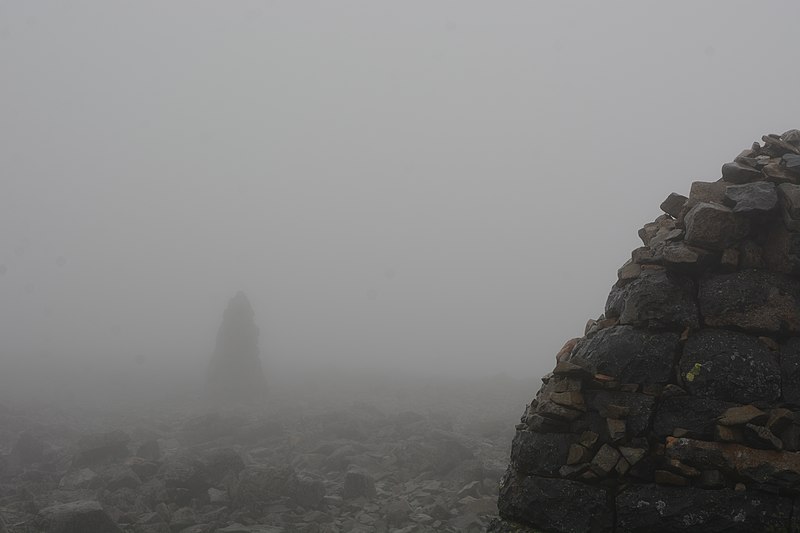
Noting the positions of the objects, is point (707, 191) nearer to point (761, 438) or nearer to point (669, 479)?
point (761, 438)

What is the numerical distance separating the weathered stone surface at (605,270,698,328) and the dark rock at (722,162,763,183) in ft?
9.57

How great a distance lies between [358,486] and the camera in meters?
21.6

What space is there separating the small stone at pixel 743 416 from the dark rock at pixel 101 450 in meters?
28.8

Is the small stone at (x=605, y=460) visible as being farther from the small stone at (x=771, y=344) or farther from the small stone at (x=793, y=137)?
the small stone at (x=793, y=137)

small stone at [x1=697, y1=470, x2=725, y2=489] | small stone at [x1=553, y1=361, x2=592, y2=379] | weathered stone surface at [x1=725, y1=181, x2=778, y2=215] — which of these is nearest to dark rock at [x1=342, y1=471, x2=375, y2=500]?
small stone at [x1=553, y1=361, x2=592, y2=379]

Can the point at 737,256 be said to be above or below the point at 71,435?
above

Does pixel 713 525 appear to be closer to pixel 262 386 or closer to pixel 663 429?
pixel 663 429

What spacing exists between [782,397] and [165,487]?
69.9ft

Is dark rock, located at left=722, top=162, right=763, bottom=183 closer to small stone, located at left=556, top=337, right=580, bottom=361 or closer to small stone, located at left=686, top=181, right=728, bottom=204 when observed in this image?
small stone, located at left=686, top=181, right=728, bottom=204

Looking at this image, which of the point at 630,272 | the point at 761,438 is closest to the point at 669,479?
the point at 761,438

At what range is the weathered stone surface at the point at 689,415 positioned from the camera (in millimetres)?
10102

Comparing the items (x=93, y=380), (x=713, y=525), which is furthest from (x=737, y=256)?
(x=93, y=380)

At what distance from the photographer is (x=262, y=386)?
51.0 meters

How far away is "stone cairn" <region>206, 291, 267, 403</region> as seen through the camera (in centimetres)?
4916
